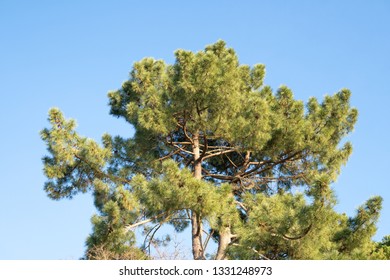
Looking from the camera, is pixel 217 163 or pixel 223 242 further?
pixel 217 163

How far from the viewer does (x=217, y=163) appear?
12.1 metres

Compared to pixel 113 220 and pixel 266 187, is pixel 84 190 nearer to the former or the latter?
pixel 113 220

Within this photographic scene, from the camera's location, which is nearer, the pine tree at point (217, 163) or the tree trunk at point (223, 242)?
the pine tree at point (217, 163)

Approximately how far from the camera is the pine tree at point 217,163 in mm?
8258

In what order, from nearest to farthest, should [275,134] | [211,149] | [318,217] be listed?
[318,217] → [275,134] → [211,149]

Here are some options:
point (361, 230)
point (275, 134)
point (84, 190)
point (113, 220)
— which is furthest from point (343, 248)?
point (84, 190)

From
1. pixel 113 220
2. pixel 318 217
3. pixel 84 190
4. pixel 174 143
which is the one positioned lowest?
pixel 318 217

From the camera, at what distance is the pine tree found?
8.26m

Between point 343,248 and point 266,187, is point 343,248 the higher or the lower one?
the lower one

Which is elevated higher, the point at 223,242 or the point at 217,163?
the point at 217,163

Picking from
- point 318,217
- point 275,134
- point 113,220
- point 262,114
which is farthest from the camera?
point 275,134

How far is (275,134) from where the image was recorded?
10.5 metres

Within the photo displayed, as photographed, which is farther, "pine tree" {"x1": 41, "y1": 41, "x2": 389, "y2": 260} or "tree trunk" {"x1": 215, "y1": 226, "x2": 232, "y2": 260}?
"tree trunk" {"x1": 215, "y1": 226, "x2": 232, "y2": 260}

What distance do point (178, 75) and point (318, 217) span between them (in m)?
3.56
